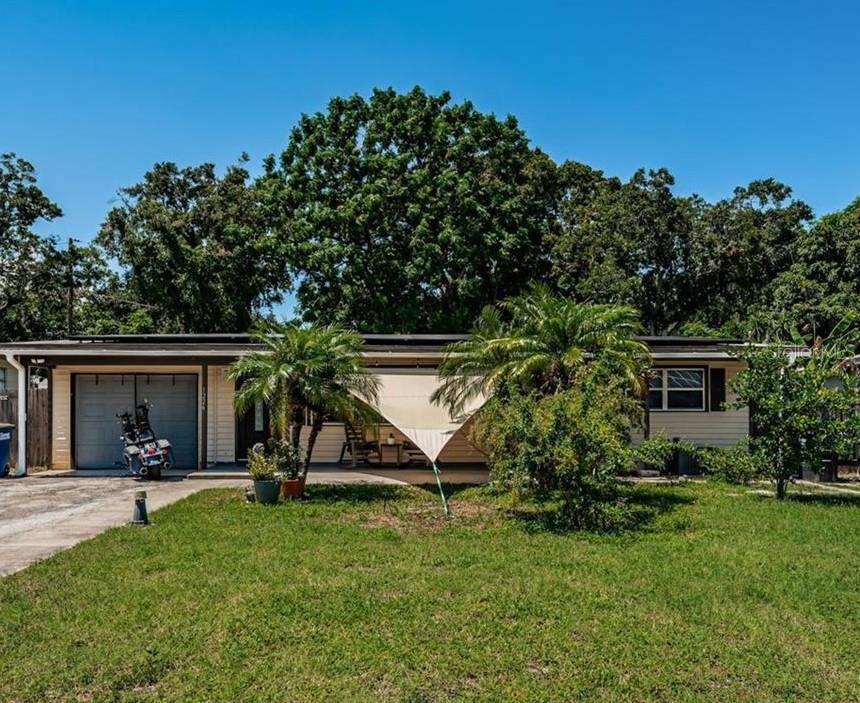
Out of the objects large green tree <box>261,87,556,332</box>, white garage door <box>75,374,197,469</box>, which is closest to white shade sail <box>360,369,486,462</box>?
white garage door <box>75,374,197,469</box>

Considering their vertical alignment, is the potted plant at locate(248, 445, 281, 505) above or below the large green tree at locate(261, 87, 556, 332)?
below

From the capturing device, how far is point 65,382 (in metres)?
15.9

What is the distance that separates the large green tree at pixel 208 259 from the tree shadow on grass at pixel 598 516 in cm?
1560

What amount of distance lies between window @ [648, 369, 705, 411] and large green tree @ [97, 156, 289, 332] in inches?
520

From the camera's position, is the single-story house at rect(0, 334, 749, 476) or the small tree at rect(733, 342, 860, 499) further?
the single-story house at rect(0, 334, 749, 476)

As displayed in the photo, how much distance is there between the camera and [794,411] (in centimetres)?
1091

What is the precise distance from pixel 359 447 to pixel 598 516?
7767mm

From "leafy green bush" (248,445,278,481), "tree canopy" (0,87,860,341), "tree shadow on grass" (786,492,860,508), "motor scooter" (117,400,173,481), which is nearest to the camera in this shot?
"leafy green bush" (248,445,278,481)

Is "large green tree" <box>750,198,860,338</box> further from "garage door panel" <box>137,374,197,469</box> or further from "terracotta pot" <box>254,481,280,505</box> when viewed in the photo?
"terracotta pot" <box>254,481,280,505</box>

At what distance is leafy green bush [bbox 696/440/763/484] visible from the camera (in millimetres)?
11148

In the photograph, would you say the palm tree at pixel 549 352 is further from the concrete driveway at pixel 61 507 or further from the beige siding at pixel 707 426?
the concrete driveway at pixel 61 507

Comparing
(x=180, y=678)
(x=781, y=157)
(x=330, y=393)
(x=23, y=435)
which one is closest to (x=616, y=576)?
(x=180, y=678)

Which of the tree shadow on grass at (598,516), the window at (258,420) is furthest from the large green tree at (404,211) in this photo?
the tree shadow on grass at (598,516)

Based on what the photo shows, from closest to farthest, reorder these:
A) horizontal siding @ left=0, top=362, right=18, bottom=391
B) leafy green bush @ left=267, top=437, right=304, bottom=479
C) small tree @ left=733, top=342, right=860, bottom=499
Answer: small tree @ left=733, top=342, right=860, bottom=499, leafy green bush @ left=267, top=437, right=304, bottom=479, horizontal siding @ left=0, top=362, right=18, bottom=391
